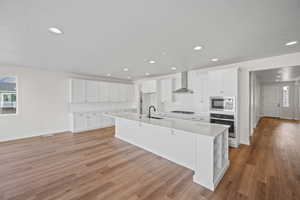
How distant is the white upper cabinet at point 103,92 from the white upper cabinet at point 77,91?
2.22 ft

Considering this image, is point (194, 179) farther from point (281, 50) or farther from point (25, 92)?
point (25, 92)

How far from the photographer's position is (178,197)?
1.78 meters

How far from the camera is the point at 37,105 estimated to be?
4.68m

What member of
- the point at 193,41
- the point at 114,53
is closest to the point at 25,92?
the point at 114,53

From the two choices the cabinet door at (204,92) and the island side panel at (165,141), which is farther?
the cabinet door at (204,92)

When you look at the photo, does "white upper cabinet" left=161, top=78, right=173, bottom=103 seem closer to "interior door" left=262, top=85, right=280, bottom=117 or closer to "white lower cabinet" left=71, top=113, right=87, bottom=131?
"white lower cabinet" left=71, top=113, right=87, bottom=131

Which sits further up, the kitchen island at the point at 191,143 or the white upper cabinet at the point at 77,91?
the white upper cabinet at the point at 77,91

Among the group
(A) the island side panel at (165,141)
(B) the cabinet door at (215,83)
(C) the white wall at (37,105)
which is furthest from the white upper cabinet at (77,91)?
(B) the cabinet door at (215,83)

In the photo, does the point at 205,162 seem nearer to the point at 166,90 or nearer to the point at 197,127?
the point at 197,127

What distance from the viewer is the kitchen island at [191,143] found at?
200 cm

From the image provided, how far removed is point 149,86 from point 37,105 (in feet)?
15.1

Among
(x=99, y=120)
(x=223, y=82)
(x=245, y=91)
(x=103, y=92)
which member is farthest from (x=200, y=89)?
(x=99, y=120)

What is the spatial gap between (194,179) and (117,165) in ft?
5.02

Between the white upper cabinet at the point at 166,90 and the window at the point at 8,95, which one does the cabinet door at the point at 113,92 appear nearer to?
the white upper cabinet at the point at 166,90
